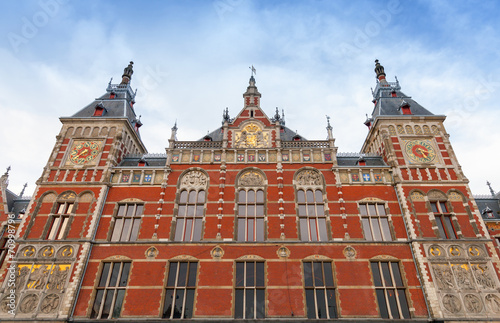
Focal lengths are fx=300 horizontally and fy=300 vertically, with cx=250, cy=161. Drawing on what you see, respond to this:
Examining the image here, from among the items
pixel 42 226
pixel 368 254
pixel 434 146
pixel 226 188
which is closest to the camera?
pixel 368 254

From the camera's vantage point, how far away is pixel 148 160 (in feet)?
79.5

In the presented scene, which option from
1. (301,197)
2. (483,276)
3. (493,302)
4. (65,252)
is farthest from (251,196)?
(493,302)

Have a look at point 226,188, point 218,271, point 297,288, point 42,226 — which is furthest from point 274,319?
point 42,226

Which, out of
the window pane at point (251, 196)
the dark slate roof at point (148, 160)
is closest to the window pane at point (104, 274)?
the dark slate roof at point (148, 160)

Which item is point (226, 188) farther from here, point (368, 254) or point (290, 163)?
point (368, 254)

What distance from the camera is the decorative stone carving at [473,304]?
53.3 feet

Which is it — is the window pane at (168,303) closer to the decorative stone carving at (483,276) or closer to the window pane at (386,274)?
the window pane at (386,274)

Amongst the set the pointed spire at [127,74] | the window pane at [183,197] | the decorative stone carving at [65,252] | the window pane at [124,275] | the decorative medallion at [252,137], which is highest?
the pointed spire at [127,74]

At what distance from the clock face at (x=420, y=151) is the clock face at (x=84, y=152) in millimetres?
23728

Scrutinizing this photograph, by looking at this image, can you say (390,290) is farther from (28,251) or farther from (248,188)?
(28,251)

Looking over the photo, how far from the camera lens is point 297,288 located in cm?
1711

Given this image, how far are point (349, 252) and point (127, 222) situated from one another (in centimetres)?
1444

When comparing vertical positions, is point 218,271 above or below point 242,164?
below

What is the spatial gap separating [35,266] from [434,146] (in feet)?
93.0
